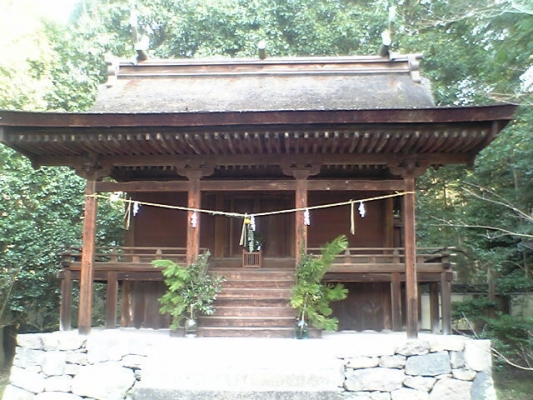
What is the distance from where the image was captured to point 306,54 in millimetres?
17578

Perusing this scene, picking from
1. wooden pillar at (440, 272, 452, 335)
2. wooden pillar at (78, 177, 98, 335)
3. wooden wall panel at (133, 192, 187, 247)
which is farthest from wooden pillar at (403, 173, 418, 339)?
wooden pillar at (78, 177, 98, 335)

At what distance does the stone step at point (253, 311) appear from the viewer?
8.01 meters

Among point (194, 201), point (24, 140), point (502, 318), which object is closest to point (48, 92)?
point (24, 140)

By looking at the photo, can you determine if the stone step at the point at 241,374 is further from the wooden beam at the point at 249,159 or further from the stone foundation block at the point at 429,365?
the wooden beam at the point at 249,159

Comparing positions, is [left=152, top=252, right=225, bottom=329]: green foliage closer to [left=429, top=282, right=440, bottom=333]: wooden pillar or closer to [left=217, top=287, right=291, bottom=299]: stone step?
[left=217, top=287, right=291, bottom=299]: stone step

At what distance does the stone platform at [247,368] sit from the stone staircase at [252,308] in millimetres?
331

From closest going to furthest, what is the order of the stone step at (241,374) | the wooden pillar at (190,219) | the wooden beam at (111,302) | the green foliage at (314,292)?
the stone step at (241,374) < the green foliage at (314,292) < the wooden pillar at (190,219) < the wooden beam at (111,302)

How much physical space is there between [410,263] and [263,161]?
301 centimetres

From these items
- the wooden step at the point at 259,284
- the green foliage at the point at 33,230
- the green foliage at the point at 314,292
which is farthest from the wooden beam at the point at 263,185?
the green foliage at the point at 33,230

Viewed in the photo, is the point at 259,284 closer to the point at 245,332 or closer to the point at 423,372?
the point at 245,332

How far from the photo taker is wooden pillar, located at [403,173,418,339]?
7.46 m

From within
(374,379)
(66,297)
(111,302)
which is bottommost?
(374,379)

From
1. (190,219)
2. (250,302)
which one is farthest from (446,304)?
(190,219)

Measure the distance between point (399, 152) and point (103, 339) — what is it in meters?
5.72
